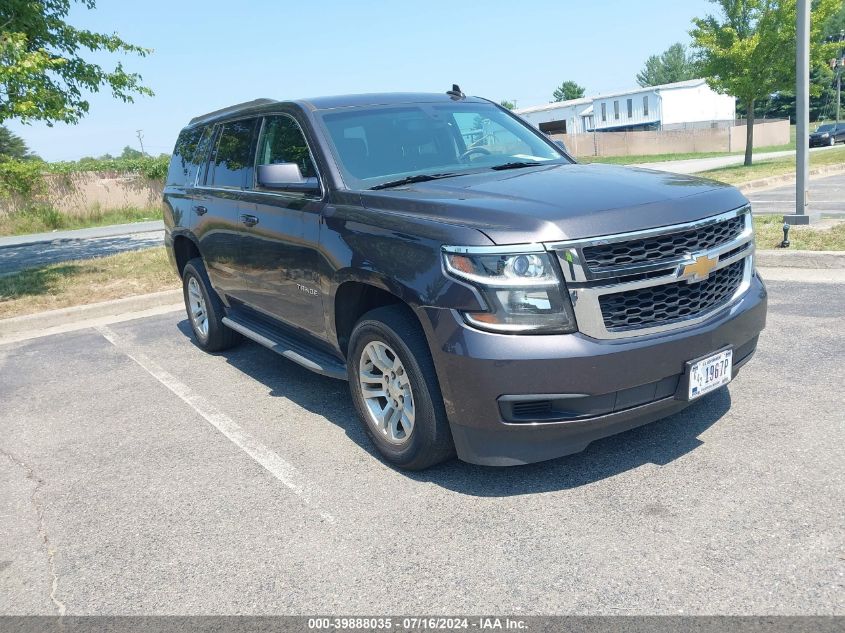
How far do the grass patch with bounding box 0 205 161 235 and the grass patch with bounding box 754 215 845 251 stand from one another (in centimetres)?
2049

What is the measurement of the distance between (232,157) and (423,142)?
1785 mm

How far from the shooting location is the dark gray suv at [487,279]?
3359 mm

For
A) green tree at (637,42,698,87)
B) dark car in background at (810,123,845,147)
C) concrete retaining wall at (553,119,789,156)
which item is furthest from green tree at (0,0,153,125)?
green tree at (637,42,698,87)

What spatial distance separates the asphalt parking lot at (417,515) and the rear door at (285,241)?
75 cm

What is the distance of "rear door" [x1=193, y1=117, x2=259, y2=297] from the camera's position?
223 inches

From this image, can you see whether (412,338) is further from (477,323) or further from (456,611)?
(456,611)

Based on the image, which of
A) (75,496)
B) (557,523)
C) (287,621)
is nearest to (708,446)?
(557,523)

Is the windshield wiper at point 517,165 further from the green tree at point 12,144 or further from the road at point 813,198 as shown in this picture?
the green tree at point 12,144

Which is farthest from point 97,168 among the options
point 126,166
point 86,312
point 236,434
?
point 236,434

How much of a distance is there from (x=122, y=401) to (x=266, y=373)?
3.62 feet

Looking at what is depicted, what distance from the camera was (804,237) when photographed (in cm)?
899

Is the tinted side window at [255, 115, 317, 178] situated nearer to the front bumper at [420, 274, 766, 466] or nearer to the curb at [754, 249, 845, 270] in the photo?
the front bumper at [420, 274, 766, 466]

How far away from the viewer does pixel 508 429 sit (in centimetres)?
345

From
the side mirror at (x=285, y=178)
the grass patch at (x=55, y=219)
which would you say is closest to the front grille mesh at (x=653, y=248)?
the side mirror at (x=285, y=178)
